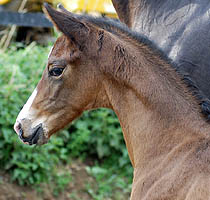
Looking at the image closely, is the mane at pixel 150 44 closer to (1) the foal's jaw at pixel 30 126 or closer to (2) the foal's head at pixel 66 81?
(2) the foal's head at pixel 66 81

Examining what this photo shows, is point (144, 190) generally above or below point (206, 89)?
below

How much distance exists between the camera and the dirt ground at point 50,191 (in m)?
5.07

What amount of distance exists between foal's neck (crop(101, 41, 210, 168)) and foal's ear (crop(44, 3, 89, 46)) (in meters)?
0.33

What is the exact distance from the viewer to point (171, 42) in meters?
3.34

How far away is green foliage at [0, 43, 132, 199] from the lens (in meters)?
5.16

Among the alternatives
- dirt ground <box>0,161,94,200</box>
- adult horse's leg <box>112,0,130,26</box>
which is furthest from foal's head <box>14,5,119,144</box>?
dirt ground <box>0,161,94,200</box>

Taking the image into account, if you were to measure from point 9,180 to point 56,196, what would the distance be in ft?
1.99

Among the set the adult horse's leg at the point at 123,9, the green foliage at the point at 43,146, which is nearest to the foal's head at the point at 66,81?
the adult horse's leg at the point at 123,9

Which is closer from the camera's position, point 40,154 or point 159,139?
point 159,139

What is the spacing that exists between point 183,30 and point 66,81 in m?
0.93

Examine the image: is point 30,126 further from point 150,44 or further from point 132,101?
point 150,44

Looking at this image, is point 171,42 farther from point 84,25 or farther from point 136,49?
point 84,25

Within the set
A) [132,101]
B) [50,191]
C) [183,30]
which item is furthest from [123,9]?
[50,191]

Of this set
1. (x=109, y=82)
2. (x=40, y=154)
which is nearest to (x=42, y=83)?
(x=109, y=82)
